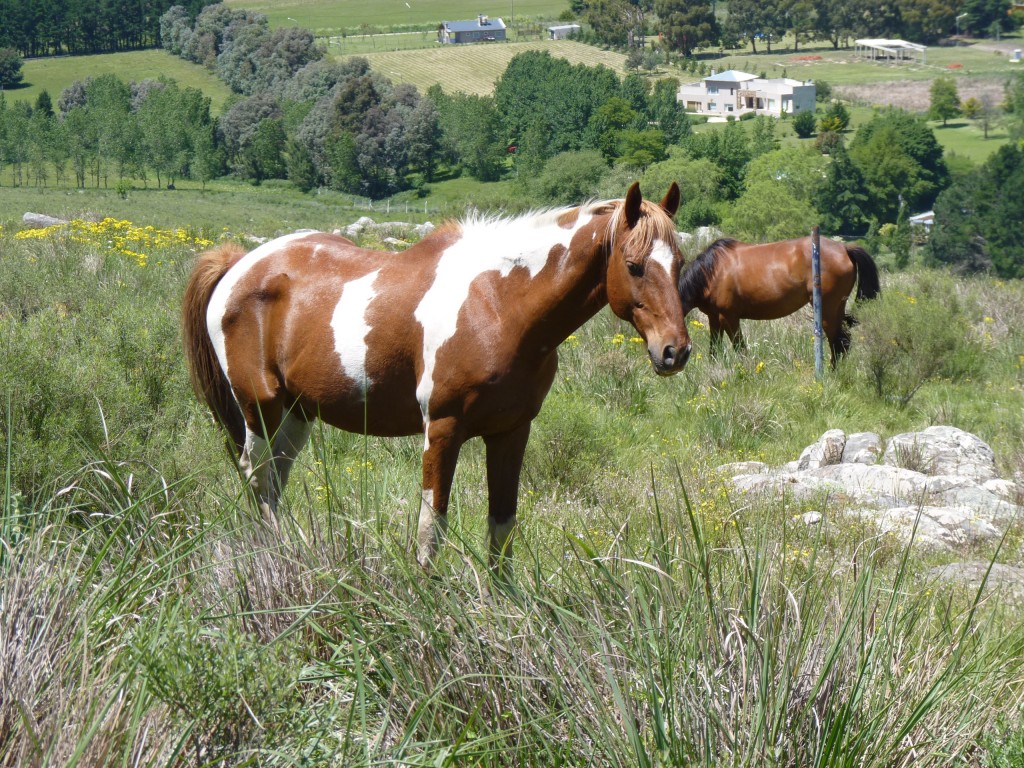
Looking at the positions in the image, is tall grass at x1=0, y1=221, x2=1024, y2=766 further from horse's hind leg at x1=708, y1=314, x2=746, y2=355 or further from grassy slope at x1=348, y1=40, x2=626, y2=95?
grassy slope at x1=348, y1=40, x2=626, y2=95

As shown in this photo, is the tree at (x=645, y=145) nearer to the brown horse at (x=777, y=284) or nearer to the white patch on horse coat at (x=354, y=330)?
the brown horse at (x=777, y=284)

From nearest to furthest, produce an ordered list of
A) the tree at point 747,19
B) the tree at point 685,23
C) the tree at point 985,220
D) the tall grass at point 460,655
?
the tall grass at point 460,655 → the tree at point 985,220 → the tree at point 685,23 → the tree at point 747,19

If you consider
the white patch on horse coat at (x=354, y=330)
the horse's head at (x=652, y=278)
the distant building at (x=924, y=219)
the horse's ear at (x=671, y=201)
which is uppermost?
the horse's ear at (x=671, y=201)

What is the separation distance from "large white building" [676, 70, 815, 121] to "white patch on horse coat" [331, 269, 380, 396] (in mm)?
128809

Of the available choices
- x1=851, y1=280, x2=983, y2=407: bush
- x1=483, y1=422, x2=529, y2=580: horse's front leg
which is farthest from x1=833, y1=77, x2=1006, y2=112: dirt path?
x1=483, y1=422, x2=529, y2=580: horse's front leg

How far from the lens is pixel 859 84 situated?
459 ft

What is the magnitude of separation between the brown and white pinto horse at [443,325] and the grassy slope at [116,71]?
11244 cm

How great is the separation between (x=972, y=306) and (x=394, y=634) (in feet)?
45.0

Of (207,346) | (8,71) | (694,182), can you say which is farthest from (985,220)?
(8,71)

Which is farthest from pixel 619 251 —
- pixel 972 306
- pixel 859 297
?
pixel 972 306

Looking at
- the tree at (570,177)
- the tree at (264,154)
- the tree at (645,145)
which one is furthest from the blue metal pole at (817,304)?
the tree at (264,154)

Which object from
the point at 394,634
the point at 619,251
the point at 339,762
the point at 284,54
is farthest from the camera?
the point at 284,54

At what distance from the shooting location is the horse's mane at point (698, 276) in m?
12.4

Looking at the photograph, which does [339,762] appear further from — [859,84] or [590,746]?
A: [859,84]
